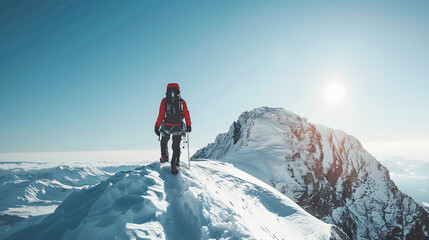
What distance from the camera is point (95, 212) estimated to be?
5305mm

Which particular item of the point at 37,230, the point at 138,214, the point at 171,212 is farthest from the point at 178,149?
the point at 37,230

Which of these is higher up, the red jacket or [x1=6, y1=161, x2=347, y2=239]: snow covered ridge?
the red jacket

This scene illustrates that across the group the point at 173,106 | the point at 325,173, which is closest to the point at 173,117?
the point at 173,106

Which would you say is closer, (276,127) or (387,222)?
(276,127)

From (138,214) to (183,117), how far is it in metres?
4.81

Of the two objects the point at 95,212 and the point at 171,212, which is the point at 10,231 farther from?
the point at 171,212

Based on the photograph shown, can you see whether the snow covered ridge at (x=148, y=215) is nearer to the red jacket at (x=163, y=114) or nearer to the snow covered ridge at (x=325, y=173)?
the red jacket at (x=163, y=114)

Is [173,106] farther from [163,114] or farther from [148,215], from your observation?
[148,215]

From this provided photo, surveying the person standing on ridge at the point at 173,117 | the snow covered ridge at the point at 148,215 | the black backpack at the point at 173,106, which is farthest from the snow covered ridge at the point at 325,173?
the snow covered ridge at the point at 148,215

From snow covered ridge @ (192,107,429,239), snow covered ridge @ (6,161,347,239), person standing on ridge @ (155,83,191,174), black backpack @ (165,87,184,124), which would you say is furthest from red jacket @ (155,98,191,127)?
snow covered ridge @ (192,107,429,239)

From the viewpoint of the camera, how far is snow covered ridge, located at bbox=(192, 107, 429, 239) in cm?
3706

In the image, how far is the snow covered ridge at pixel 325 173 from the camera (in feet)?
122

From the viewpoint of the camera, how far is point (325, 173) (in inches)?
2084

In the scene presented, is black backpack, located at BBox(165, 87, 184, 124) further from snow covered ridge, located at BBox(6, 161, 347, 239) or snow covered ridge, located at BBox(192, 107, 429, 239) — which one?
snow covered ridge, located at BBox(192, 107, 429, 239)
